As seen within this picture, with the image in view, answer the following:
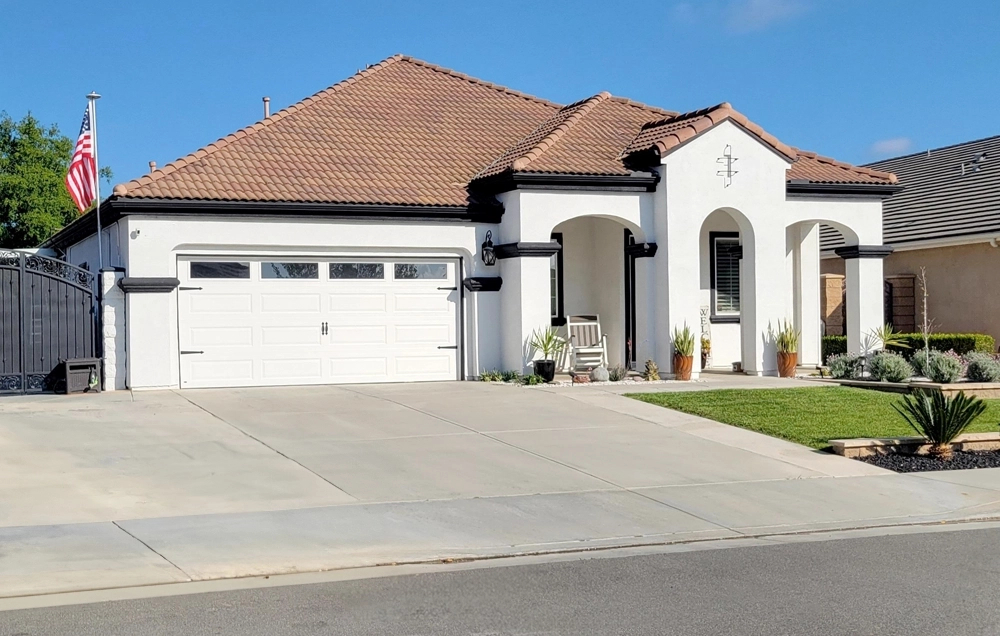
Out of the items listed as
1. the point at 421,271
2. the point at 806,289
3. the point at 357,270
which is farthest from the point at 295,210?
the point at 806,289

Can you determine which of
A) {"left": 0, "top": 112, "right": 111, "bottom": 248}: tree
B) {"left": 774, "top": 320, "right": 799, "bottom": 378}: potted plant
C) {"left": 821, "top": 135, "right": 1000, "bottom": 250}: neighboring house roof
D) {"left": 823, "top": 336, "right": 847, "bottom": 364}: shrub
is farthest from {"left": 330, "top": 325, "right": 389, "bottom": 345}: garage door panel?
{"left": 0, "top": 112, "right": 111, "bottom": 248}: tree

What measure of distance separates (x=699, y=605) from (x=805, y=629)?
0.76 meters

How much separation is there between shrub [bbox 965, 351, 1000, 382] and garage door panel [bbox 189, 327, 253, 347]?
39.5 ft

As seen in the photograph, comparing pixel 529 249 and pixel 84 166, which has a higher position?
pixel 84 166

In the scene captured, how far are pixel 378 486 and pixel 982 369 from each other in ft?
39.1

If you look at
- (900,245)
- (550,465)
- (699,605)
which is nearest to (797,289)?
(900,245)

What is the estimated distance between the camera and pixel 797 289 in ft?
76.5

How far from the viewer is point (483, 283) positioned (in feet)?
67.3

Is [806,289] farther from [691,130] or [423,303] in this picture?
[423,303]

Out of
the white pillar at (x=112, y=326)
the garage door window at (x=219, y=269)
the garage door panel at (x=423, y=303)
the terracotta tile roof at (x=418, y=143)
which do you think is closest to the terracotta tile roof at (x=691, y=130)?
the terracotta tile roof at (x=418, y=143)

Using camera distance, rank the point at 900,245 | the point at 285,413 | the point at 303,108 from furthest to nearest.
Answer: the point at 900,245
the point at 303,108
the point at 285,413

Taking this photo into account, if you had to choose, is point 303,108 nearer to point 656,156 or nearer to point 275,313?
point 275,313

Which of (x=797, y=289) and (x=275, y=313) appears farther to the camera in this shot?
(x=797, y=289)

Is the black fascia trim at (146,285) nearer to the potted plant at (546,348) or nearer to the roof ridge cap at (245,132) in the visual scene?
the roof ridge cap at (245,132)
